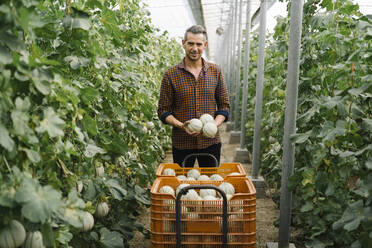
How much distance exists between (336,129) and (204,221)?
0.86 metres

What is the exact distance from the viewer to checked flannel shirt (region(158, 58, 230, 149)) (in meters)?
3.19

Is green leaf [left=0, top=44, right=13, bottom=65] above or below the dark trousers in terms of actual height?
above

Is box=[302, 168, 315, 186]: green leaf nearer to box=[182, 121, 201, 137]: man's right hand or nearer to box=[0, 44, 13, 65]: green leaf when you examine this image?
box=[182, 121, 201, 137]: man's right hand

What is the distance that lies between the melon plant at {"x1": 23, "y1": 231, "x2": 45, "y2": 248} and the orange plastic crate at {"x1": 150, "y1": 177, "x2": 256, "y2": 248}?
79 centimetres

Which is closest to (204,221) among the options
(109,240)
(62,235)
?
(109,240)

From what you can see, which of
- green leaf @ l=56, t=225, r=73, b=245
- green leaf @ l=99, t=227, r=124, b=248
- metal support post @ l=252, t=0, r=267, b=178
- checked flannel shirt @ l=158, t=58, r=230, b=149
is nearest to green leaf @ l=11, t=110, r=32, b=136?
green leaf @ l=56, t=225, r=73, b=245

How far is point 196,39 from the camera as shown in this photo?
305 centimetres

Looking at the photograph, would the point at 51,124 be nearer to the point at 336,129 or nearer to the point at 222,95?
the point at 336,129

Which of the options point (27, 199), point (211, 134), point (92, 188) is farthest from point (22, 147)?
point (211, 134)

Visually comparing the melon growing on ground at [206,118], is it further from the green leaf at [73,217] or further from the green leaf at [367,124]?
the green leaf at [73,217]

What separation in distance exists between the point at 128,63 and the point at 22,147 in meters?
1.61

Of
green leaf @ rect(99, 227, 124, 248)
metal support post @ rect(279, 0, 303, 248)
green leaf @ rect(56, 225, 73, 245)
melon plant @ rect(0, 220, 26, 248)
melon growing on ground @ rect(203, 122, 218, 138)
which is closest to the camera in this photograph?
melon plant @ rect(0, 220, 26, 248)

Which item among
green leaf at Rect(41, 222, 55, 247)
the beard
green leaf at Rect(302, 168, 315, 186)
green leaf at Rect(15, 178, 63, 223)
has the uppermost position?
the beard

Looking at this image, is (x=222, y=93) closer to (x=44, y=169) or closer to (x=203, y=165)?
(x=203, y=165)
